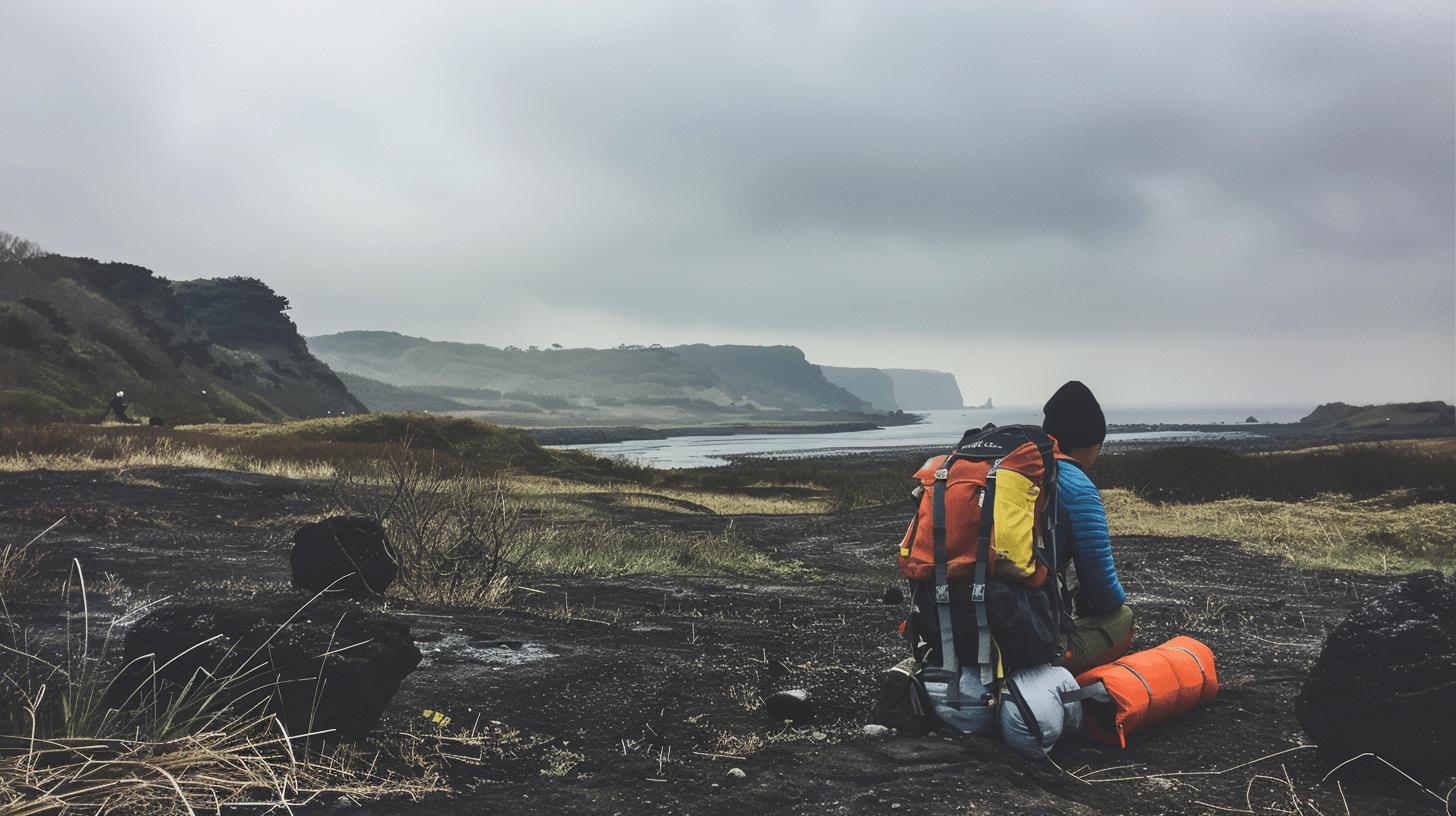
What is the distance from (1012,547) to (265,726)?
3.44 m

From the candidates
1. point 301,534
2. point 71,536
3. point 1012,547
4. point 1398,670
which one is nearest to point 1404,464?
point 1398,670

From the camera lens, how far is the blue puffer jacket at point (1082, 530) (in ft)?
14.3

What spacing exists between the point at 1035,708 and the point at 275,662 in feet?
11.5

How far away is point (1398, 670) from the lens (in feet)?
13.4

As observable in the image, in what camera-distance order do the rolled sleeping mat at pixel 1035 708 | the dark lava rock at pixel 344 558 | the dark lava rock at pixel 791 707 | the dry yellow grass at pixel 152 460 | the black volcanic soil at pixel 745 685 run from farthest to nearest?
the dry yellow grass at pixel 152 460
the dark lava rock at pixel 344 558
the dark lava rock at pixel 791 707
the rolled sleeping mat at pixel 1035 708
the black volcanic soil at pixel 745 685

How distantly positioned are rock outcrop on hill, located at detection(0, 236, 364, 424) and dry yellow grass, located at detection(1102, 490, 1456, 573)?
3324cm

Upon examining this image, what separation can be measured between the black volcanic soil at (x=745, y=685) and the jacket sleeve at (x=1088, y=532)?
850 mm

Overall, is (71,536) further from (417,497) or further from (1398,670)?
(1398,670)

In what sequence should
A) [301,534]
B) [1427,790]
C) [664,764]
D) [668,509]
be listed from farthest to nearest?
[668,509] → [301,534] → [664,764] → [1427,790]

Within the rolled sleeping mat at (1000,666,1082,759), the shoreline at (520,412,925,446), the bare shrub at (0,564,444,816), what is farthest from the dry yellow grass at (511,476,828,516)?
the shoreline at (520,412,925,446)

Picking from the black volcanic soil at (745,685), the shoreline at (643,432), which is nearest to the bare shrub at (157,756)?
the black volcanic soil at (745,685)

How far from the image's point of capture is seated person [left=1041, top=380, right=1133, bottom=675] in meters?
4.38

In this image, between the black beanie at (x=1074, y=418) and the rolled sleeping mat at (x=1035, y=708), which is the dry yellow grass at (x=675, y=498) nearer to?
the black beanie at (x=1074, y=418)

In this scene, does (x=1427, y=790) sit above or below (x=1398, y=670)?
below
